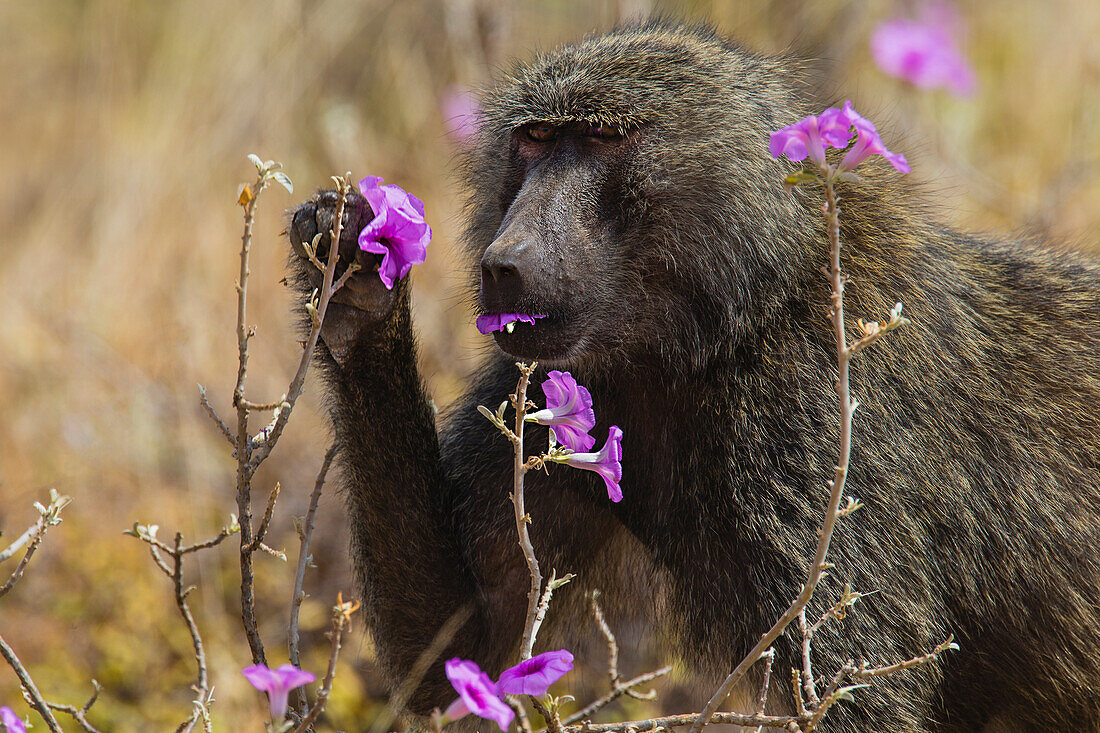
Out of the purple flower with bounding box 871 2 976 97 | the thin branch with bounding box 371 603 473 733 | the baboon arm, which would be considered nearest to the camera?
the baboon arm

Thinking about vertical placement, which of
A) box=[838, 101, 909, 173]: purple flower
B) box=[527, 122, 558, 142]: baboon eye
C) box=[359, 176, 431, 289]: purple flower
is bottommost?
box=[359, 176, 431, 289]: purple flower

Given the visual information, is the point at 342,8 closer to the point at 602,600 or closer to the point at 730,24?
the point at 730,24

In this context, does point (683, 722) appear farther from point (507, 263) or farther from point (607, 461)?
point (507, 263)

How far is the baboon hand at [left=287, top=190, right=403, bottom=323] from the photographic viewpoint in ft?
6.61

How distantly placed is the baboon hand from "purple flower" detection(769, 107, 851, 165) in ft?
2.44

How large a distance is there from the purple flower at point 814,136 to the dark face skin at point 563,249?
0.51 m

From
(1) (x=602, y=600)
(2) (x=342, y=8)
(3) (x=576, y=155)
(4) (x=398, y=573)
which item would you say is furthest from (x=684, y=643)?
(2) (x=342, y=8)

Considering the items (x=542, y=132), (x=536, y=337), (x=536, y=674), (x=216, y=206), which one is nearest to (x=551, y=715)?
(x=536, y=674)

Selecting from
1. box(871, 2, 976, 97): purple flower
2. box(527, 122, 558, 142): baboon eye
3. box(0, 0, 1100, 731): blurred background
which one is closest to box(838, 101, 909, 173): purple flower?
box(527, 122, 558, 142): baboon eye

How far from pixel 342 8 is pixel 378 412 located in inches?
174

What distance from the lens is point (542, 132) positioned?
230 centimetres

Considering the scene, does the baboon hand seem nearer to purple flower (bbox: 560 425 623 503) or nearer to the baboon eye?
the baboon eye

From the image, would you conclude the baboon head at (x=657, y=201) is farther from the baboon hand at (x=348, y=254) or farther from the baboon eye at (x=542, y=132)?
the baboon hand at (x=348, y=254)

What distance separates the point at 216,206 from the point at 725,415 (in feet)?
13.1
